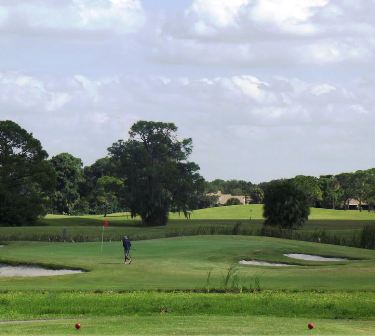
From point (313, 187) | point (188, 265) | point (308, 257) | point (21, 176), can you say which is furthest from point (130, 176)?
point (313, 187)

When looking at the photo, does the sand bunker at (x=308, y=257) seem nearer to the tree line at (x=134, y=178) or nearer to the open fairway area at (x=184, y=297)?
the open fairway area at (x=184, y=297)

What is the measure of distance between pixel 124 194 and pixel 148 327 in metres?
91.8

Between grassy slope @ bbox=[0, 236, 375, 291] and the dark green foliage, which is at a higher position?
the dark green foliage

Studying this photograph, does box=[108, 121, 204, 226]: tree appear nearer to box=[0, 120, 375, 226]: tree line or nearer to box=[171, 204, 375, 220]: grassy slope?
box=[0, 120, 375, 226]: tree line

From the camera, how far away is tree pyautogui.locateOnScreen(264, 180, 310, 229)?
8456 centimetres

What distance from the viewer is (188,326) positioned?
20.0 meters

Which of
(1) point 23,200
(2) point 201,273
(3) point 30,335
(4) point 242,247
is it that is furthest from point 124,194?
(3) point 30,335

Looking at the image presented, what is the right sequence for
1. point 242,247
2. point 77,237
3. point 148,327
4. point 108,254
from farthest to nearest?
point 77,237 → point 242,247 → point 108,254 → point 148,327

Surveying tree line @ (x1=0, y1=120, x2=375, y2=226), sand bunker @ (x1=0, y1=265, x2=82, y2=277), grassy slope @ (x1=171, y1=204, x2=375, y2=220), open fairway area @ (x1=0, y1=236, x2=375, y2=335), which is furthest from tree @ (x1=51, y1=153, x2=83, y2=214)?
sand bunker @ (x1=0, y1=265, x2=82, y2=277)

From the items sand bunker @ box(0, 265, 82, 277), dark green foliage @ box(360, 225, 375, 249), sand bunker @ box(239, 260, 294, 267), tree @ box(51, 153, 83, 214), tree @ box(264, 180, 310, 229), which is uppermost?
tree @ box(51, 153, 83, 214)

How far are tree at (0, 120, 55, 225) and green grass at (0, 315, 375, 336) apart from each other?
242ft

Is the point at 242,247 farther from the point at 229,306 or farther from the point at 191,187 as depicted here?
the point at 191,187

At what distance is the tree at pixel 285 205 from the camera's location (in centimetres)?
8456

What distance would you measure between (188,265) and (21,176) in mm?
60283
